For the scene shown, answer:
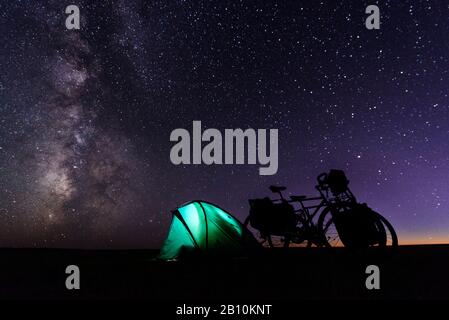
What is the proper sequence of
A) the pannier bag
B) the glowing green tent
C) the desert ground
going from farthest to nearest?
the glowing green tent < the pannier bag < the desert ground

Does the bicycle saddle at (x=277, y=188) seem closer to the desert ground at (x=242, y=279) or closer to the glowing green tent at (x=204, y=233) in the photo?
the glowing green tent at (x=204, y=233)

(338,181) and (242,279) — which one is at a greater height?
(338,181)

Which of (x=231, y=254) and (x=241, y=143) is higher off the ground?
(x=241, y=143)

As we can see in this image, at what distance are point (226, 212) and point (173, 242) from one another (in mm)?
1239

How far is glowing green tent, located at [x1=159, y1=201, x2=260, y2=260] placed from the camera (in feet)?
26.3

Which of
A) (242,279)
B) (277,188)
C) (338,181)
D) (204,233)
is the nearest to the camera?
(242,279)

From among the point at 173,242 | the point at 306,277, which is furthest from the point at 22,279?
the point at 306,277

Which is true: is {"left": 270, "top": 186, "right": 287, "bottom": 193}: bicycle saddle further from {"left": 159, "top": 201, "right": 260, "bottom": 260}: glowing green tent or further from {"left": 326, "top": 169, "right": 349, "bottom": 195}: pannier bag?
{"left": 326, "top": 169, "right": 349, "bottom": 195}: pannier bag

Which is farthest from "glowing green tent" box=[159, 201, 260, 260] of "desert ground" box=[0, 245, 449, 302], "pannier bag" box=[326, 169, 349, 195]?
"pannier bag" box=[326, 169, 349, 195]

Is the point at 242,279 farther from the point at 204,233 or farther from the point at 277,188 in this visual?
the point at 277,188

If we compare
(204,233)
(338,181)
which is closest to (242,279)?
(204,233)

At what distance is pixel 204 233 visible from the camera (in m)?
8.02
